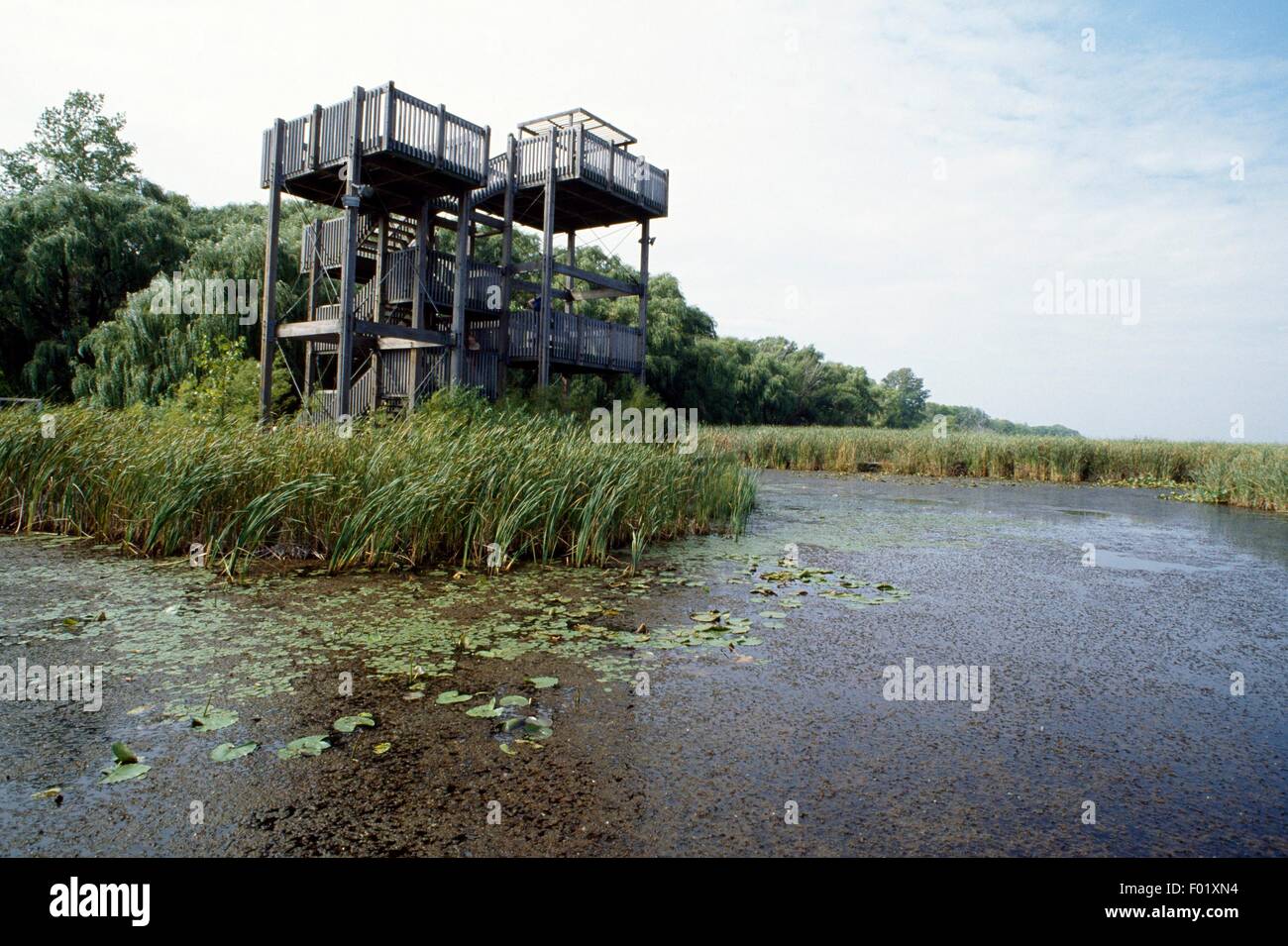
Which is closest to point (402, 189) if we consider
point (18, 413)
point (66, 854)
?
point (18, 413)

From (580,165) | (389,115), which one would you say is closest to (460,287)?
(389,115)

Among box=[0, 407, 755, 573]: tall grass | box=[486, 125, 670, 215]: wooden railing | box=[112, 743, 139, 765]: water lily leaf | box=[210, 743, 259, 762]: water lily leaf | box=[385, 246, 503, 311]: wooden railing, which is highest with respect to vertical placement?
box=[486, 125, 670, 215]: wooden railing

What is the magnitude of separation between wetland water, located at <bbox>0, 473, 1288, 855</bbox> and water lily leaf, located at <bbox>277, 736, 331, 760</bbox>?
0.03 metres

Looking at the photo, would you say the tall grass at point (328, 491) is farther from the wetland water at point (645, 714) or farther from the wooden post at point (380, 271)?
the wooden post at point (380, 271)

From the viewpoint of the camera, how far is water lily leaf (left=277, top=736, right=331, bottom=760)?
2734 mm

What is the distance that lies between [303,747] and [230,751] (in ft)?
0.76

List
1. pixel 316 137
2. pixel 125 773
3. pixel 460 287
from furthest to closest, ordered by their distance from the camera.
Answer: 1. pixel 460 287
2. pixel 316 137
3. pixel 125 773

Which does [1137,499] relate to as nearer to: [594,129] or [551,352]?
[551,352]

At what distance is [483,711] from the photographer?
3.22 meters

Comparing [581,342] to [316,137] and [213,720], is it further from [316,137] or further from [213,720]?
[213,720]

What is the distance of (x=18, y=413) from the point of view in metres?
7.72

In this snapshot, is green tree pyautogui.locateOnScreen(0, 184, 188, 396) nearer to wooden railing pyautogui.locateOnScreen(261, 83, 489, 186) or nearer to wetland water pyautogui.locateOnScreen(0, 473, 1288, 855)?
wooden railing pyautogui.locateOnScreen(261, 83, 489, 186)

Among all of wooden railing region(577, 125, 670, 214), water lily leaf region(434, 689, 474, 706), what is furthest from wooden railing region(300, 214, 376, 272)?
water lily leaf region(434, 689, 474, 706)

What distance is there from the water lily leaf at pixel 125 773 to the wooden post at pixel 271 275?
11914mm
